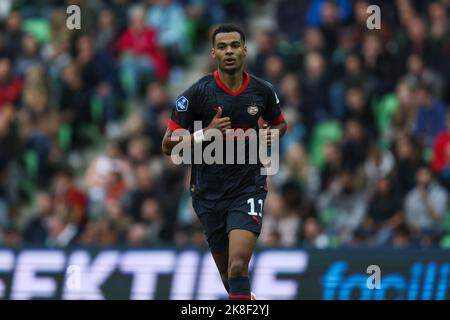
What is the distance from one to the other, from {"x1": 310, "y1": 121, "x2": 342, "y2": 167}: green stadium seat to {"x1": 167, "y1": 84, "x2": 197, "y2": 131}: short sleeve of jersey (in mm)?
7064

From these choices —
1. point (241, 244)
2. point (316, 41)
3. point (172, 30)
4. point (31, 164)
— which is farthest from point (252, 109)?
point (172, 30)

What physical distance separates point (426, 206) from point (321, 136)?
239 cm

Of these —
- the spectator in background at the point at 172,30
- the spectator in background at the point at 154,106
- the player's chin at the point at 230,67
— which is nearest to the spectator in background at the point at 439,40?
Result: the spectator in background at the point at 154,106

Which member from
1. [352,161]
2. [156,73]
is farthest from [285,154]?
[156,73]

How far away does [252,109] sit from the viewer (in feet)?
34.3

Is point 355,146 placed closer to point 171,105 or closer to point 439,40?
point 439,40

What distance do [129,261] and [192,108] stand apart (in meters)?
4.23

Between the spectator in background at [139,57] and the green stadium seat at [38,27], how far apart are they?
151 centimetres

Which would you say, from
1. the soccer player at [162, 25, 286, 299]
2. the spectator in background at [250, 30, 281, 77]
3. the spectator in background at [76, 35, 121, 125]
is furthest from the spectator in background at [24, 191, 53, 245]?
the soccer player at [162, 25, 286, 299]

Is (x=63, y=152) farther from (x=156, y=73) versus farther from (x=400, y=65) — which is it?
(x=400, y=65)

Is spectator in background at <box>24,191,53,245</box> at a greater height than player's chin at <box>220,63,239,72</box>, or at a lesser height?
lesser

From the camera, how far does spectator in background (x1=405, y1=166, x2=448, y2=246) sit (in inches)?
617

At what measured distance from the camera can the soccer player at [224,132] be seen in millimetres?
10234

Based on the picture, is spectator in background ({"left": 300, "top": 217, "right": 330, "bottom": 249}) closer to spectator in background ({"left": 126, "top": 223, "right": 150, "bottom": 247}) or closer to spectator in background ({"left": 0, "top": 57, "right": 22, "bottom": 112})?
spectator in background ({"left": 126, "top": 223, "right": 150, "bottom": 247})
